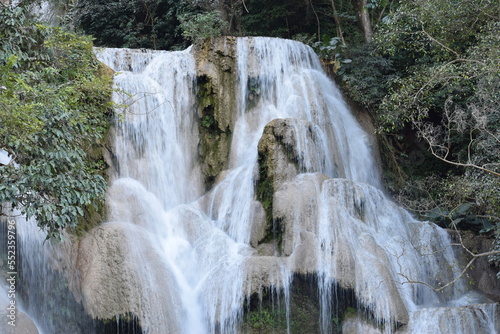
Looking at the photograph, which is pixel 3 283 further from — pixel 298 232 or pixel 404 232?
pixel 404 232

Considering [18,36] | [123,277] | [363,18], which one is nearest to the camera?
[123,277]

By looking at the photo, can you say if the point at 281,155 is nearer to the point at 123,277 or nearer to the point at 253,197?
the point at 253,197

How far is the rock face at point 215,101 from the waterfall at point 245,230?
0.14 meters

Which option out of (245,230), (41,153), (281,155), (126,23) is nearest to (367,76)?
(281,155)

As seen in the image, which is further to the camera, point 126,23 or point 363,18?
point 126,23

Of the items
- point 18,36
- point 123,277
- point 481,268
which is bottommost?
point 481,268

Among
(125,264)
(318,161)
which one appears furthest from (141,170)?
(318,161)

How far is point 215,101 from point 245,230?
4582 millimetres

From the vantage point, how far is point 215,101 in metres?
14.9

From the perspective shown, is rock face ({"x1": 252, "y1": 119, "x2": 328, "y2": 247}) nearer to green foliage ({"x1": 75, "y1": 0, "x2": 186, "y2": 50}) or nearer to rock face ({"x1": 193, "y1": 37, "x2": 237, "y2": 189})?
rock face ({"x1": 193, "y1": 37, "x2": 237, "y2": 189})

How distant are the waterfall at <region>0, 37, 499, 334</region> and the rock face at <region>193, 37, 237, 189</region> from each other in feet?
0.45

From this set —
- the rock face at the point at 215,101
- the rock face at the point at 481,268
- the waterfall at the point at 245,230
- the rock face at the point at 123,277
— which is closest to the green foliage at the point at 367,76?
the waterfall at the point at 245,230

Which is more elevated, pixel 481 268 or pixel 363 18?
pixel 363 18

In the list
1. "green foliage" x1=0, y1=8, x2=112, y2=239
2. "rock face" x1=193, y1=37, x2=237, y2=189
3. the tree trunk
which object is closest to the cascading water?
"rock face" x1=193, y1=37, x2=237, y2=189
